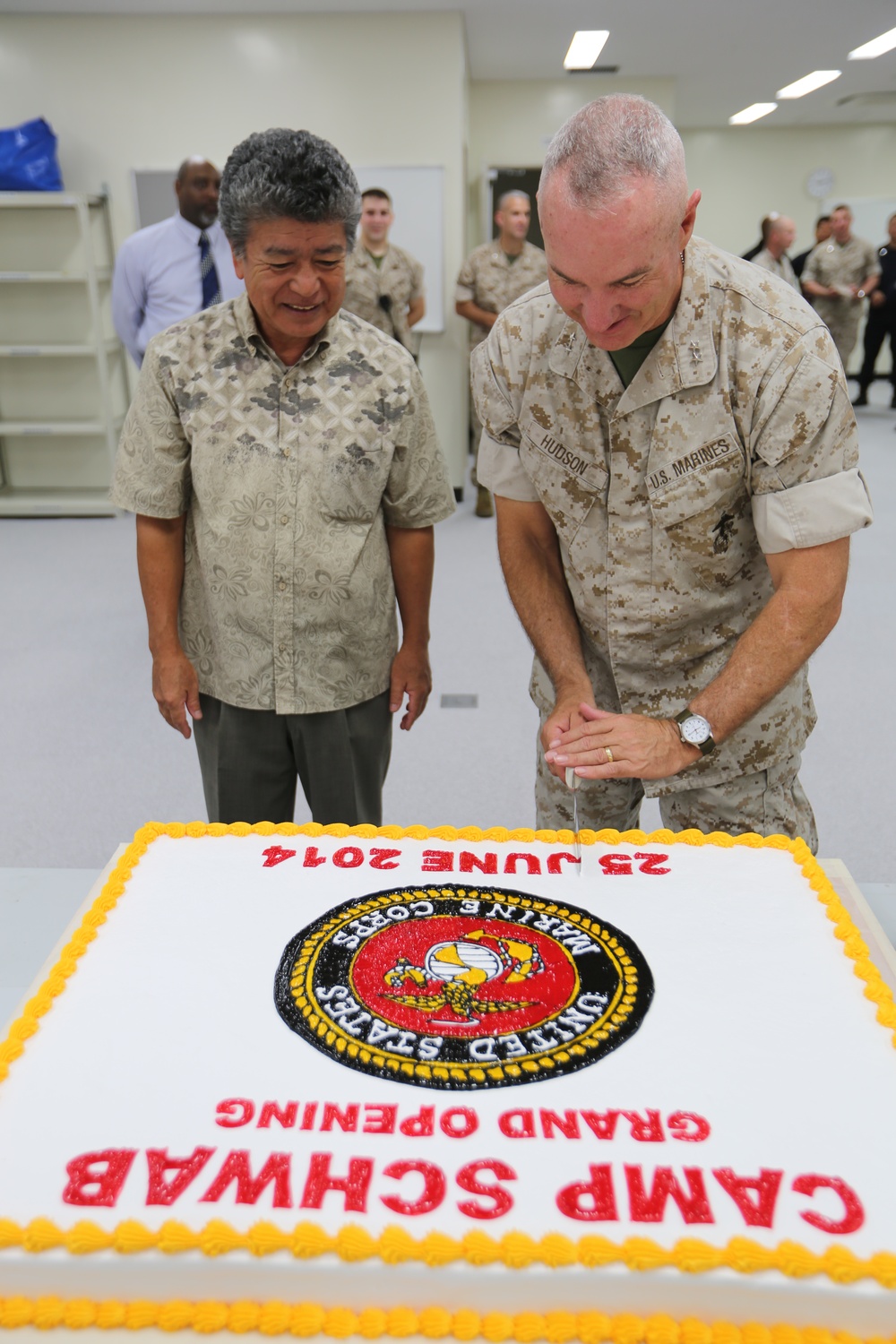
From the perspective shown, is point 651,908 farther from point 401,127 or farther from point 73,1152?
point 401,127

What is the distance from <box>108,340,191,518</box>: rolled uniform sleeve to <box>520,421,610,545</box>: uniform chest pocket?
0.52 metres

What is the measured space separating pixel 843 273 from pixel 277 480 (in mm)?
8947

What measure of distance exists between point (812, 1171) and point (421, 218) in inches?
232

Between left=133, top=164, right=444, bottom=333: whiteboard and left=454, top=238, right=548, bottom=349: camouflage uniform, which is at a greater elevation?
left=133, top=164, right=444, bottom=333: whiteboard

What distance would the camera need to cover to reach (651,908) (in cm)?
115

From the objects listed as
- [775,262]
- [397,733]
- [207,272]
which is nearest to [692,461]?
[397,733]

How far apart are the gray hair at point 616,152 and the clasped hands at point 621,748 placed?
1.95ft

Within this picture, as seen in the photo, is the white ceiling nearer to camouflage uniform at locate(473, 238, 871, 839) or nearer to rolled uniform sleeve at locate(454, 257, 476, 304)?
rolled uniform sleeve at locate(454, 257, 476, 304)

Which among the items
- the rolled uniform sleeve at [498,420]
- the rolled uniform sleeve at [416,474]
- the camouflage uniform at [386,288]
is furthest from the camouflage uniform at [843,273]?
the rolled uniform sleeve at [498,420]

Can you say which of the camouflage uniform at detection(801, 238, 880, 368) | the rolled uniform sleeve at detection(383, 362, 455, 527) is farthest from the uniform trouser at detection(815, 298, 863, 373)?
the rolled uniform sleeve at detection(383, 362, 455, 527)

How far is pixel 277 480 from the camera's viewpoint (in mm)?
1517

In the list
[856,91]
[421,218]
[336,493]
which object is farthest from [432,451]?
[856,91]

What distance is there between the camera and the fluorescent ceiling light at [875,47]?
7.12 meters

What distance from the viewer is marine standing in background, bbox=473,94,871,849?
1.09 m
